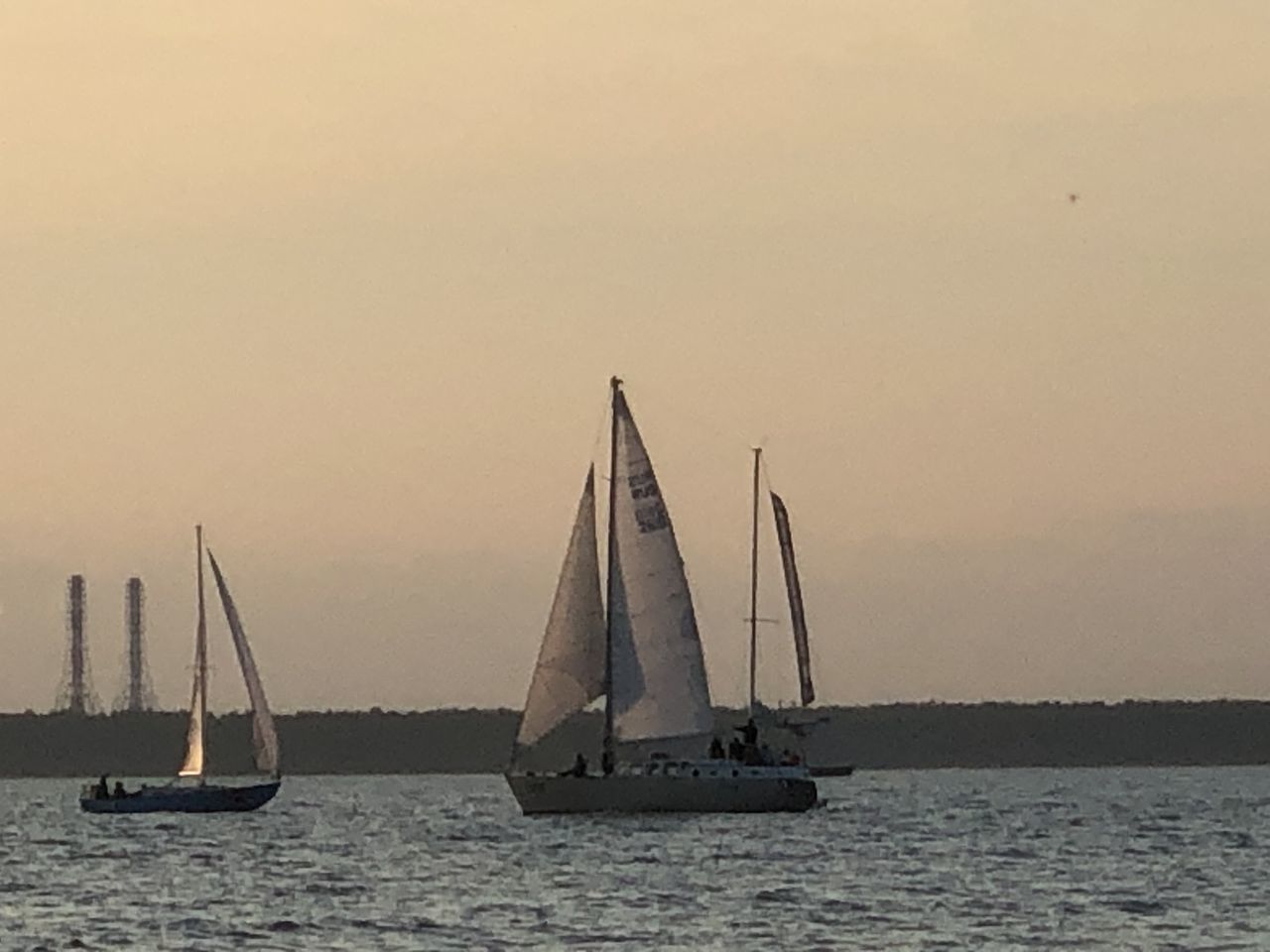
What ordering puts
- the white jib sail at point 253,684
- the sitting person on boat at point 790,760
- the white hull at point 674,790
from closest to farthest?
1. the white hull at point 674,790
2. the sitting person on boat at point 790,760
3. the white jib sail at point 253,684

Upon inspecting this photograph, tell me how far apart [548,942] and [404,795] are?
11496 centimetres

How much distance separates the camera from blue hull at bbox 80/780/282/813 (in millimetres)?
128750

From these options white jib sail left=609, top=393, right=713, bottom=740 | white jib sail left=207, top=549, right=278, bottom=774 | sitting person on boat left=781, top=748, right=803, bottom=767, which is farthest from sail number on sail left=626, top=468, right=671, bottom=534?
white jib sail left=207, top=549, right=278, bottom=774

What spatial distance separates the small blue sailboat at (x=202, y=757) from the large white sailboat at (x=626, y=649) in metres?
22.3

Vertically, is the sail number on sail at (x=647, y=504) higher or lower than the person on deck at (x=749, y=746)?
higher

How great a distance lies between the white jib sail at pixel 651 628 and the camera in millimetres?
103688

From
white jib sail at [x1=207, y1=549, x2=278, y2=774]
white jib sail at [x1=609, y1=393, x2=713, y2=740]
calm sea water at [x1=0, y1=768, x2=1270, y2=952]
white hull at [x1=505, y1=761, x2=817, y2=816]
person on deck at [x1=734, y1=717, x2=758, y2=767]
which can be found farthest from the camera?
white jib sail at [x1=207, y1=549, x2=278, y2=774]

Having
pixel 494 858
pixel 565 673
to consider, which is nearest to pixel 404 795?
pixel 565 673

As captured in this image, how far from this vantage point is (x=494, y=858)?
92000 millimetres

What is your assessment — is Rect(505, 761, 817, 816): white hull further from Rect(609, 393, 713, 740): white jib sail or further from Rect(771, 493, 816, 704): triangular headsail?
Rect(771, 493, 816, 704): triangular headsail

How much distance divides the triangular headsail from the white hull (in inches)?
1559

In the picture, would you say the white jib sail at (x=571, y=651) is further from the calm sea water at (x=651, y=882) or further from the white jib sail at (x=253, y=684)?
the white jib sail at (x=253, y=684)

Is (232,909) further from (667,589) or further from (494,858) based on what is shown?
(667,589)

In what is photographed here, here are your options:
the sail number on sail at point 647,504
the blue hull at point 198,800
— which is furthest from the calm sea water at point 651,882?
the sail number on sail at point 647,504
